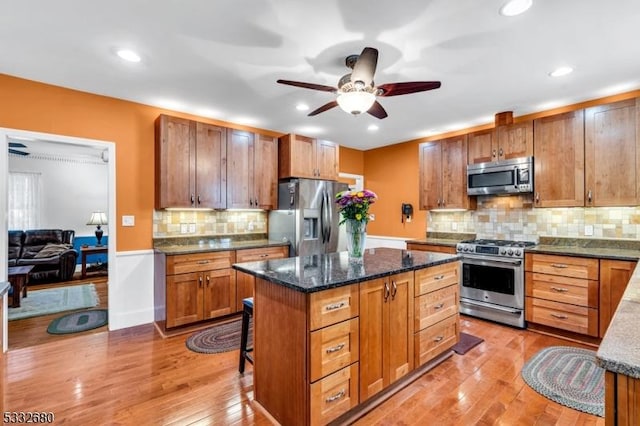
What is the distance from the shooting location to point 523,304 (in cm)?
341

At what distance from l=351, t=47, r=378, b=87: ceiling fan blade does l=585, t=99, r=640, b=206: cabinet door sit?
276 cm

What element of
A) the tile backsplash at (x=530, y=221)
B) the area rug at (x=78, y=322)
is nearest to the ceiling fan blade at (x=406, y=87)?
the tile backsplash at (x=530, y=221)

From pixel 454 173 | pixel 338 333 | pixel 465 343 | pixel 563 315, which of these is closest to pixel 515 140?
pixel 454 173

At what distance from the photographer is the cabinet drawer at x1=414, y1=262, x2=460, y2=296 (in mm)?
2379

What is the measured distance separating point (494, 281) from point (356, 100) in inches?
111

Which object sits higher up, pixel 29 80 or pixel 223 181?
pixel 29 80

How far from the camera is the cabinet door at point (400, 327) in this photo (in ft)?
7.07

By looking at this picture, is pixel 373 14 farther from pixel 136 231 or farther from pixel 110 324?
pixel 110 324

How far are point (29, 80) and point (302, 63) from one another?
107 inches

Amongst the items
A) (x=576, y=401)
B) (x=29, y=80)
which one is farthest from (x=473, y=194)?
(x=29, y=80)

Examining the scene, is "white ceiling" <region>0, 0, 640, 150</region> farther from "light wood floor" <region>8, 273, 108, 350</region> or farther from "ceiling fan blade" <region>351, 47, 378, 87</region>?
"light wood floor" <region>8, 273, 108, 350</region>

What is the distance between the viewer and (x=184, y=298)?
3381mm

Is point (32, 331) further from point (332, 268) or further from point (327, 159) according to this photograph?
point (327, 159)

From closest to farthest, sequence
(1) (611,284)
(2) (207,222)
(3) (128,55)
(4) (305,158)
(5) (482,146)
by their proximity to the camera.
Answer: (3) (128,55), (1) (611,284), (5) (482,146), (2) (207,222), (4) (305,158)
